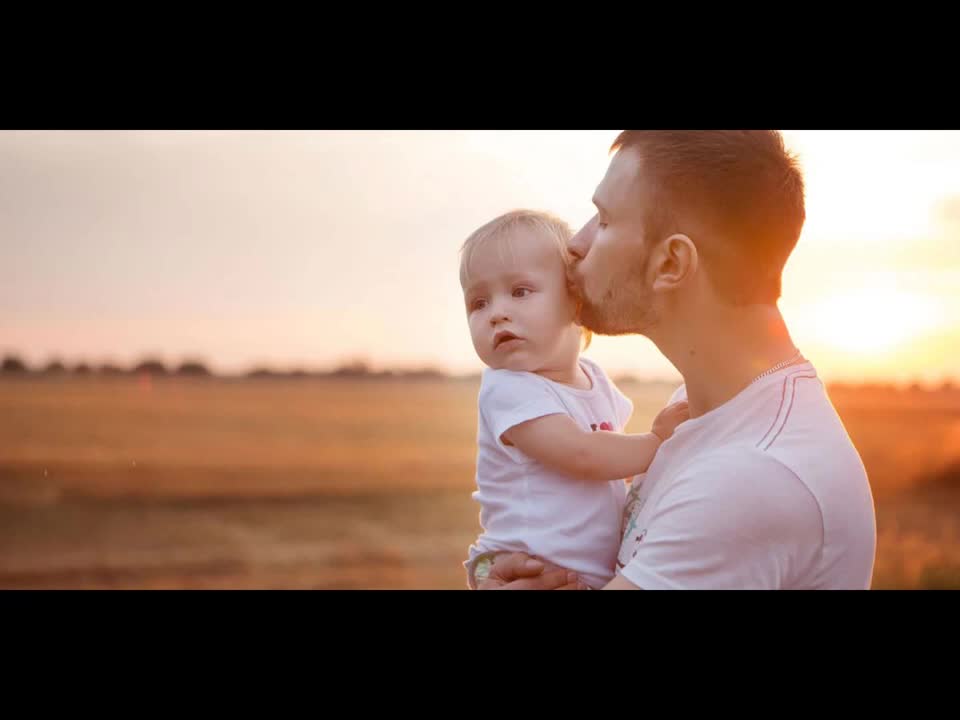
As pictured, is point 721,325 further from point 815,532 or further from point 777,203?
point 815,532

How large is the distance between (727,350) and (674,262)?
0.20 m

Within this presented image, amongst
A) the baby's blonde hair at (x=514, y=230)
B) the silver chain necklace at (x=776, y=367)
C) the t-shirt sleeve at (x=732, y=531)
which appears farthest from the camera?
the baby's blonde hair at (x=514, y=230)

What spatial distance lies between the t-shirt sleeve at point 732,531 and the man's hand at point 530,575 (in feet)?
0.83

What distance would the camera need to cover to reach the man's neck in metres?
1.74

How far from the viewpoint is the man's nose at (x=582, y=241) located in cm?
188

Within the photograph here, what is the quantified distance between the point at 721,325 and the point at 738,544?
17.7 inches

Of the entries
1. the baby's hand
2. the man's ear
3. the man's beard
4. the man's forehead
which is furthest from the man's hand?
the man's forehead

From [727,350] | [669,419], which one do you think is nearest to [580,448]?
[669,419]

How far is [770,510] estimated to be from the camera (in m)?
1.51

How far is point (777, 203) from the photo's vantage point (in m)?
1.80

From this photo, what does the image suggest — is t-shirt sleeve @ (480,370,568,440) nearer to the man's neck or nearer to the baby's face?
the baby's face

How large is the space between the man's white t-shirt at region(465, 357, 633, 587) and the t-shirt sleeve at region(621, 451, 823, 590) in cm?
27

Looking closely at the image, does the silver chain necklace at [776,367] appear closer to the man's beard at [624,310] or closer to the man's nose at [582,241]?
the man's beard at [624,310]

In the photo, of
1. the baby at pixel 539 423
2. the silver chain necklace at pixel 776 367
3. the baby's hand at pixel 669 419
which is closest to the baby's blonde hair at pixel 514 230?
the baby at pixel 539 423
